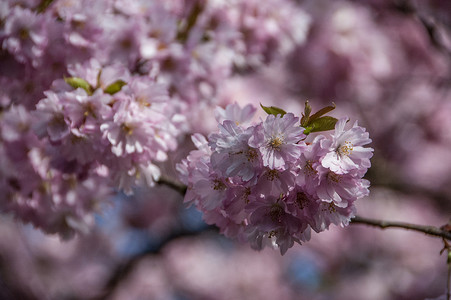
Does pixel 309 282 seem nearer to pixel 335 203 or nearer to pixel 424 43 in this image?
pixel 424 43

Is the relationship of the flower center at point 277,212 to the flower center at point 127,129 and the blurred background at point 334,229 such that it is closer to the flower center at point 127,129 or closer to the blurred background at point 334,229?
the flower center at point 127,129

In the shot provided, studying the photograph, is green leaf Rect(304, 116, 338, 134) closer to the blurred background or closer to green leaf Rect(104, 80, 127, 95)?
green leaf Rect(104, 80, 127, 95)

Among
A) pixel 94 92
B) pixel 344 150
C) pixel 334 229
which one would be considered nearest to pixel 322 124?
pixel 344 150

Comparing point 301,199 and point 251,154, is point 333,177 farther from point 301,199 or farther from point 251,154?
point 251,154

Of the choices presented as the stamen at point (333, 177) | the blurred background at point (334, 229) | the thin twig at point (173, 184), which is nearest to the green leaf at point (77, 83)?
the thin twig at point (173, 184)

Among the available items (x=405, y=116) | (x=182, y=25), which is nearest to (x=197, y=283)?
(x=405, y=116)

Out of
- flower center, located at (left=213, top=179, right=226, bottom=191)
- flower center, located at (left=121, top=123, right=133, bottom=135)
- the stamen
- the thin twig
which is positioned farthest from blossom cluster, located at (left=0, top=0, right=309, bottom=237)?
the stamen
